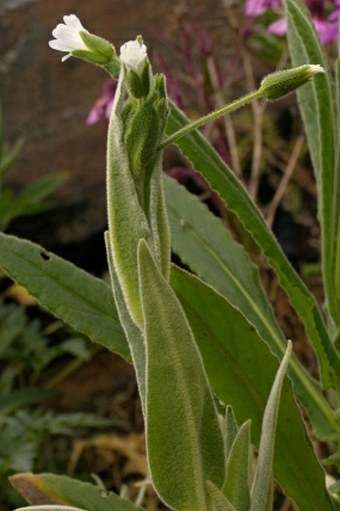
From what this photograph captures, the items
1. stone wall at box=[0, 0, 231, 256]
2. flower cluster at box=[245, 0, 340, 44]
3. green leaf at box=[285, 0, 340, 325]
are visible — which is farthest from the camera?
stone wall at box=[0, 0, 231, 256]

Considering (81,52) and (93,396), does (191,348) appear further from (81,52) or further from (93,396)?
(93,396)

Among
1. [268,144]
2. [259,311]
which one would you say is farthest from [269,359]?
[268,144]

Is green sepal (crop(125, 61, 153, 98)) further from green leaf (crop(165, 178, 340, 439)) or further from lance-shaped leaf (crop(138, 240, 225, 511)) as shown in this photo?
green leaf (crop(165, 178, 340, 439))

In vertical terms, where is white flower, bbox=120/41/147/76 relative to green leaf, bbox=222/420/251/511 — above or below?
above

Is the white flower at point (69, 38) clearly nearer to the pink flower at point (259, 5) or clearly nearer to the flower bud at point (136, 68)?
the flower bud at point (136, 68)

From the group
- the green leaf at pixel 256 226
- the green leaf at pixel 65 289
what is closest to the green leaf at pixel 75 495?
the green leaf at pixel 65 289

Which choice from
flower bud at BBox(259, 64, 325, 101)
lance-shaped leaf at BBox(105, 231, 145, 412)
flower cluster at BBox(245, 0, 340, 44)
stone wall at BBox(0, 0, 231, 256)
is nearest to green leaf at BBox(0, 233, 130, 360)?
lance-shaped leaf at BBox(105, 231, 145, 412)

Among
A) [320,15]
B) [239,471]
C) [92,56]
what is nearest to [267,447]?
[239,471]
